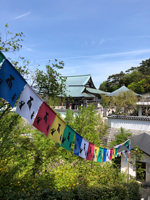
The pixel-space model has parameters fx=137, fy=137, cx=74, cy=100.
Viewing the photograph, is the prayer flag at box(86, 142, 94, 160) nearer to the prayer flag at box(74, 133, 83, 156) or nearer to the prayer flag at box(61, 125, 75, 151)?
the prayer flag at box(74, 133, 83, 156)

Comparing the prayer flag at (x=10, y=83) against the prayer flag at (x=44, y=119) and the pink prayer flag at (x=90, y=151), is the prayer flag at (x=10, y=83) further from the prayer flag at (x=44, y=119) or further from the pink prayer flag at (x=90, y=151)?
the pink prayer flag at (x=90, y=151)

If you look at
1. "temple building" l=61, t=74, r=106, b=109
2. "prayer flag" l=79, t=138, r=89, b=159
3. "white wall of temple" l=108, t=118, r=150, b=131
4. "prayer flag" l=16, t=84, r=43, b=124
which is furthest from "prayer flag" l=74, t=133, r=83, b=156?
"temple building" l=61, t=74, r=106, b=109

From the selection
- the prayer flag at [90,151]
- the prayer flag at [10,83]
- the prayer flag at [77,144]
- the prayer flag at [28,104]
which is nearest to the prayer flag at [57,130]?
the prayer flag at [28,104]

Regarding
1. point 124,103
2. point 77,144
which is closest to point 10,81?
point 77,144

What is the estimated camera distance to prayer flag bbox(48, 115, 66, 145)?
7.29ft

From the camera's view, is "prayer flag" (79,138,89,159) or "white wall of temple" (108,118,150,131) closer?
"prayer flag" (79,138,89,159)

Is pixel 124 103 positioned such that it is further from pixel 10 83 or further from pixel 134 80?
pixel 134 80

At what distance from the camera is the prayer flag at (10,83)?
62.6 inches

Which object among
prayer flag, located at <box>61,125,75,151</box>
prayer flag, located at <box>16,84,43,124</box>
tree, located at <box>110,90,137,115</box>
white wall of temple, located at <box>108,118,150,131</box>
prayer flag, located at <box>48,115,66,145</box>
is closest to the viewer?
prayer flag, located at <box>16,84,43,124</box>

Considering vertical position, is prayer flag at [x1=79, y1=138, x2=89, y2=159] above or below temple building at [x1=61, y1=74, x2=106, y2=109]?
below

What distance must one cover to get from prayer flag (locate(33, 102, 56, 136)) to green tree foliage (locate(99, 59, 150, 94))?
1332 inches

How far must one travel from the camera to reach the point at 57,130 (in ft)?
7.61

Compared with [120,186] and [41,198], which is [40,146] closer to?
[41,198]

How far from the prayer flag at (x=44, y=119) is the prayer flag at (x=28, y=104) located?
8 cm
